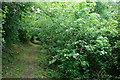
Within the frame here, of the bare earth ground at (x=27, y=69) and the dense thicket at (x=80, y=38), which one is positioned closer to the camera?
the dense thicket at (x=80, y=38)

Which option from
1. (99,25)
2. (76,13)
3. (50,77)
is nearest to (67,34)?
(76,13)

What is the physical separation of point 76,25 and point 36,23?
11.5 ft

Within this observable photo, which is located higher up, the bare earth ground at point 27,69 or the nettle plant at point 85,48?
the nettle plant at point 85,48

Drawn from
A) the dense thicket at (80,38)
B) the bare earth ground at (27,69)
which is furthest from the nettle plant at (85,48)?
the bare earth ground at (27,69)

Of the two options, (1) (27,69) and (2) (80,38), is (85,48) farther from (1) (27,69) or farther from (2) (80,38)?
(1) (27,69)

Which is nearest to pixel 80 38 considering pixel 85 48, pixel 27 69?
pixel 85 48

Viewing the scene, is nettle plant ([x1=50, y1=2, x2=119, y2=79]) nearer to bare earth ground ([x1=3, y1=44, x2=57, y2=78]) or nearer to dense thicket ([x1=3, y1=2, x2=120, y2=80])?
dense thicket ([x1=3, y1=2, x2=120, y2=80])

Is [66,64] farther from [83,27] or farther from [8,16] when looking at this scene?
[8,16]

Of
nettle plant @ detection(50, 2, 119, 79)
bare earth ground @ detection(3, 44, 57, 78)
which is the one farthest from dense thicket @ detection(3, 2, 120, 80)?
bare earth ground @ detection(3, 44, 57, 78)

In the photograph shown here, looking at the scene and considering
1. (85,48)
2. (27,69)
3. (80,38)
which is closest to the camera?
(85,48)

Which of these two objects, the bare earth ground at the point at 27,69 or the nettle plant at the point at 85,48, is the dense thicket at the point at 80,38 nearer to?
the nettle plant at the point at 85,48

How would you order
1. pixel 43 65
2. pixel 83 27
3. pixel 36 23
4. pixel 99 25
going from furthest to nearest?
pixel 36 23 → pixel 43 65 → pixel 99 25 → pixel 83 27

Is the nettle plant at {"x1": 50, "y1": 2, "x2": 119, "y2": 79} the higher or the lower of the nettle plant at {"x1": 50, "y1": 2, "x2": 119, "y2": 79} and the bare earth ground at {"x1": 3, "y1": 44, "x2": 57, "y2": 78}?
the higher

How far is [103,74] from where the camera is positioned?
548 cm
